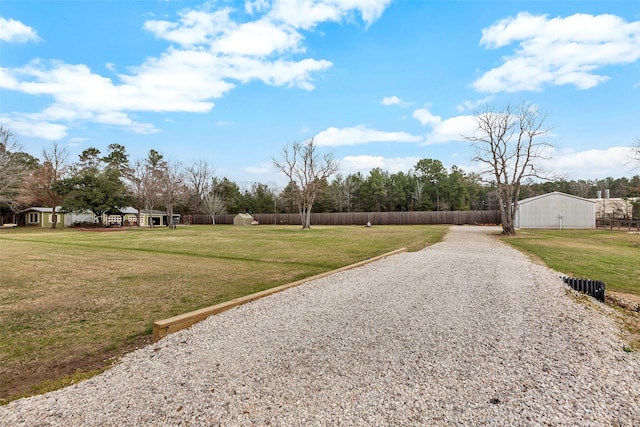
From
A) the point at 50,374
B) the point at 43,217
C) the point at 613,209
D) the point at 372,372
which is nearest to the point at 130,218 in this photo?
the point at 43,217

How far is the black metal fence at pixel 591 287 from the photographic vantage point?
6090mm

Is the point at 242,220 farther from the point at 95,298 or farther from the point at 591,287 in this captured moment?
the point at 591,287

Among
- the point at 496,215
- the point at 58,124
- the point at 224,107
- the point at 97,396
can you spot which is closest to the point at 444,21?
the point at 224,107

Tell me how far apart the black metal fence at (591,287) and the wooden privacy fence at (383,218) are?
3384cm

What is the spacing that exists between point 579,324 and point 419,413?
339 cm

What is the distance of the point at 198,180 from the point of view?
54.2 metres

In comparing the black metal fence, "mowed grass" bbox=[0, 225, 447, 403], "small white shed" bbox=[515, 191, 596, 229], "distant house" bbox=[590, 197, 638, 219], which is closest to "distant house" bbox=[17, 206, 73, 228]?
"mowed grass" bbox=[0, 225, 447, 403]

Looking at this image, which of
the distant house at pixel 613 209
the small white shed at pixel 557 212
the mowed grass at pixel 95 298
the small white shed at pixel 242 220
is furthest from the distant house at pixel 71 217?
the distant house at pixel 613 209

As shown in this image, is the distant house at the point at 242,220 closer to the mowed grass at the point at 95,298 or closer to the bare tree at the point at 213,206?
the bare tree at the point at 213,206

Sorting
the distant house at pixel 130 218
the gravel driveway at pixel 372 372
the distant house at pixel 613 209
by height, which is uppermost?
the distant house at pixel 613 209

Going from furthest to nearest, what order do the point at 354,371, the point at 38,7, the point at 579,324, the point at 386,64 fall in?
the point at 386,64 → the point at 38,7 → the point at 579,324 → the point at 354,371

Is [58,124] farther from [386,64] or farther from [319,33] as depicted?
[386,64]

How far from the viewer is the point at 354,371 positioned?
2.90 m

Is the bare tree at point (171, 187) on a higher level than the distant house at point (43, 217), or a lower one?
higher
